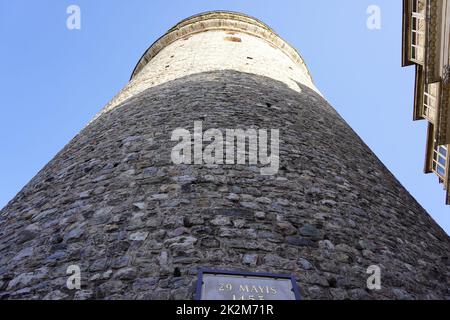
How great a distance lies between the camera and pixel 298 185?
14.0ft

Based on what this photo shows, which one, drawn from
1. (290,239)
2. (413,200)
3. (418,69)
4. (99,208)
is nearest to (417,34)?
(418,69)

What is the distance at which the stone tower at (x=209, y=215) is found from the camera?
10.4 feet

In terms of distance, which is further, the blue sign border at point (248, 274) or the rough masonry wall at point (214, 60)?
the rough masonry wall at point (214, 60)

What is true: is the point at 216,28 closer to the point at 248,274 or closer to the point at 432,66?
the point at 432,66

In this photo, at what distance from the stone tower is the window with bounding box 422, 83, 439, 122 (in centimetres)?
402

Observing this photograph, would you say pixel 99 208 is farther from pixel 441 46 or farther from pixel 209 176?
pixel 441 46

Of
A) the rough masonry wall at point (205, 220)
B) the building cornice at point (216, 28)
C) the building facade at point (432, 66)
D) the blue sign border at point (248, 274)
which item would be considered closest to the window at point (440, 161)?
the building facade at point (432, 66)

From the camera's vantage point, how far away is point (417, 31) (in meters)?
9.37

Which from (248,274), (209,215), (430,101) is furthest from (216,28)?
(248,274)

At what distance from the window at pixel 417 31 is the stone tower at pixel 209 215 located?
4168 millimetres

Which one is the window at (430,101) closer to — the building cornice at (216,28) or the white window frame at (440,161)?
the white window frame at (440,161)

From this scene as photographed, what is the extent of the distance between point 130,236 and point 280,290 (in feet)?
4.11

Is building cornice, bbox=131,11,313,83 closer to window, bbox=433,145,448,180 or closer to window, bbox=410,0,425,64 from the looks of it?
window, bbox=410,0,425,64

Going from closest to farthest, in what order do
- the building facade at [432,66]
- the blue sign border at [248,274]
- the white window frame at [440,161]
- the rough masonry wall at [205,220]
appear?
1. the blue sign border at [248,274]
2. the rough masonry wall at [205,220]
3. the building facade at [432,66]
4. the white window frame at [440,161]
